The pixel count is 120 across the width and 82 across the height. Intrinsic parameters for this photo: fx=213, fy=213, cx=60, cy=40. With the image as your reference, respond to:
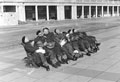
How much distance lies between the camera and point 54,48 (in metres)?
8.85

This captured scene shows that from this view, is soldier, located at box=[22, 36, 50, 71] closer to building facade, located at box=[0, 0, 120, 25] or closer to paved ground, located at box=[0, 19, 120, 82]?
paved ground, located at box=[0, 19, 120, 82]

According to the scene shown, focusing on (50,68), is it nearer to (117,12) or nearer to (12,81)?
(12,81)

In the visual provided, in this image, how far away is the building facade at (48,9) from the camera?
4219 centimetres

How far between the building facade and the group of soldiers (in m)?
30.7

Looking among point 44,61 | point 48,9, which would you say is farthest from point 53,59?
point 48,9

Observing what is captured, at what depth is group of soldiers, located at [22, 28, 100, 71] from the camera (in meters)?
8.52

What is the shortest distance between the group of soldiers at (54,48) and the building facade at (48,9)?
1210 inches

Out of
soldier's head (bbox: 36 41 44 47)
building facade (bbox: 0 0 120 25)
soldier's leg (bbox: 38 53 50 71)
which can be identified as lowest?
soldier's leg (bbox: 38 53 50 71)

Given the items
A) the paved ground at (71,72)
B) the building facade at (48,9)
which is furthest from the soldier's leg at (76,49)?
the building facade at (48,9)

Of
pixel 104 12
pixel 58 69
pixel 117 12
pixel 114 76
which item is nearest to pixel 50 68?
pixel 58 69

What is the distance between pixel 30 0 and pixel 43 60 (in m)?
41.5

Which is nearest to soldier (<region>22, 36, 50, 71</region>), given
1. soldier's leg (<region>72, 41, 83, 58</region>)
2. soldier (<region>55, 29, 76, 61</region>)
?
soldier (<region>55, 29, 76, 61</region>)

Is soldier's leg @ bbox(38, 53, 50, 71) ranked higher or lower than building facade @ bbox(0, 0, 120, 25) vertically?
lower

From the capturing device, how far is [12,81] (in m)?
7.17
